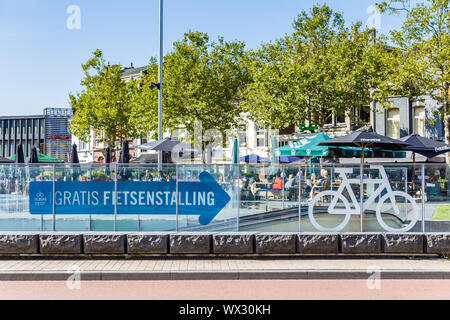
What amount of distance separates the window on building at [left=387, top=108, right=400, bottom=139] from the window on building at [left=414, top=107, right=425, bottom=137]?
56.3 inches

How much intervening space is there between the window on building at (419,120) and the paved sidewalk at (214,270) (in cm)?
2622

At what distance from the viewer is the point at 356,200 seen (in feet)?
34.9

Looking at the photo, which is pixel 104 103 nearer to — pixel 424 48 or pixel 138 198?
pixel 424 48

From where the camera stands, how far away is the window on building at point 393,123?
35.6 metres

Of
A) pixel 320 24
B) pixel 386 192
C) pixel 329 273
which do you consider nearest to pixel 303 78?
pixel 320 24

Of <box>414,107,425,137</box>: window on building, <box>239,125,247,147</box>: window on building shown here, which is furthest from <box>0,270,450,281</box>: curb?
<box>239,125,247,147</box>: window on building

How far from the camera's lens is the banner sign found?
416 inches

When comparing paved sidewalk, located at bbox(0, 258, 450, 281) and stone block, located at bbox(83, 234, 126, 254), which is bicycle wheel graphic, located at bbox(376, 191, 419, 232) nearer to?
paved sidewalk, located at bbox(0, 258, 450, 281)

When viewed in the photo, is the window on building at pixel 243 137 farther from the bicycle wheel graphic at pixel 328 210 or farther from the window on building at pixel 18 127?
the window on building at pixel 18 127

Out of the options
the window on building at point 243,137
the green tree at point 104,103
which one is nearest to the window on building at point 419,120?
the window on building at point 243,137

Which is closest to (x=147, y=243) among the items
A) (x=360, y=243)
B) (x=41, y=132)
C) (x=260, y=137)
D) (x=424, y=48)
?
(x=360, y=243)

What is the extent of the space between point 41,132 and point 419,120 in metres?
80.0

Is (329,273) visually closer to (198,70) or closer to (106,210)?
(106,210)

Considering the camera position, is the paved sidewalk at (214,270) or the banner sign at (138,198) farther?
the banner sign at (138,198)
